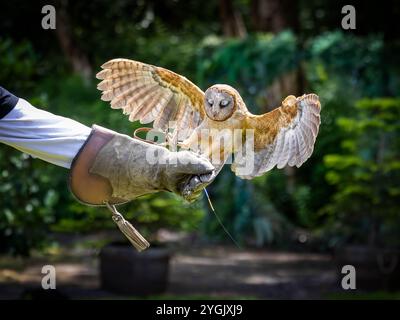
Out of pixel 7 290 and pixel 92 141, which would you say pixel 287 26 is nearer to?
pixel 7 290

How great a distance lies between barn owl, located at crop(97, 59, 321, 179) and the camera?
2846mm

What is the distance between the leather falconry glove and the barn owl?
37 cm

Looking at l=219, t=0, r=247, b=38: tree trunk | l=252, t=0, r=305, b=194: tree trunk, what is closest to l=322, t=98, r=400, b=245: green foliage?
l=252, t=0, r=305, b=194: tree trunk

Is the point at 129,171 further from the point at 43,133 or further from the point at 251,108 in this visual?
the point at 251,108

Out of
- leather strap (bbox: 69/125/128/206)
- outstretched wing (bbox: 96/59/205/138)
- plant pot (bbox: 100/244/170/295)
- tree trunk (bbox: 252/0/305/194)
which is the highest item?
tree trunk (bbox: 252/0/305/194)

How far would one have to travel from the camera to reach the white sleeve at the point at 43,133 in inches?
96.5

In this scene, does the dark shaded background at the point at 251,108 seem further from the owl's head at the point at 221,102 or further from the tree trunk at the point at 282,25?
the owl's head at the point at 221,102

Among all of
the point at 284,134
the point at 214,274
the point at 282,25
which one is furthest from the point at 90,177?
the point at 282,25

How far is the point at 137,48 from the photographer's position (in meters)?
13.0

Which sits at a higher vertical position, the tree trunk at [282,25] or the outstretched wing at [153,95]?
the tree trunk at [282,25]

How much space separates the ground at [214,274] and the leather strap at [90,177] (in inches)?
177

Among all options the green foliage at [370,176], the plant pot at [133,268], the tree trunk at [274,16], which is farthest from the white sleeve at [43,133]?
the tree trunk at [274,16]

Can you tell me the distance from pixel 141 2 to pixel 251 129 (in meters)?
9.59

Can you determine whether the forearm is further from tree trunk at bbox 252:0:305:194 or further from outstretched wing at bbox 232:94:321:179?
tree trunk at bbox 252:0:305:194
